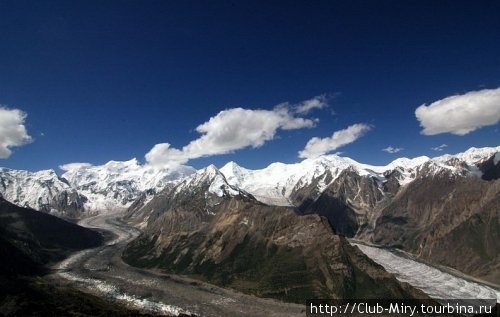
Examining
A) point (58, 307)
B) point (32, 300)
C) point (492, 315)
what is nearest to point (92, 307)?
point (58, 307)

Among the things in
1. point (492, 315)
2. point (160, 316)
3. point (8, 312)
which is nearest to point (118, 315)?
point (160, 316)

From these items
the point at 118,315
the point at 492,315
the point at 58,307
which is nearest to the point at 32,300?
the point at 58,307

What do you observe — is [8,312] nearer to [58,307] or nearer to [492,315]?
[58,307]

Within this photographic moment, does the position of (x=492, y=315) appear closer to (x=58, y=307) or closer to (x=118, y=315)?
(x=118, y=315)

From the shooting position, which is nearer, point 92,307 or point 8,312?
point 8,312

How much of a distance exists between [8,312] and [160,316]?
56.2 meters

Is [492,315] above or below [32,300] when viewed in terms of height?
above

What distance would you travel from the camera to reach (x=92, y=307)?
198 meters

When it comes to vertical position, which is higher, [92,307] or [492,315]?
[492,315]

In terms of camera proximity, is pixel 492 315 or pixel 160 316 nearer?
pixel 492 315

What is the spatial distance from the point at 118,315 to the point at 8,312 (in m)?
40.8

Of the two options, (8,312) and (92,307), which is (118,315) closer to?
(92,307)

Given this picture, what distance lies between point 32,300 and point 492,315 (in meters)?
178

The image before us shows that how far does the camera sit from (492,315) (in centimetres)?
17350
